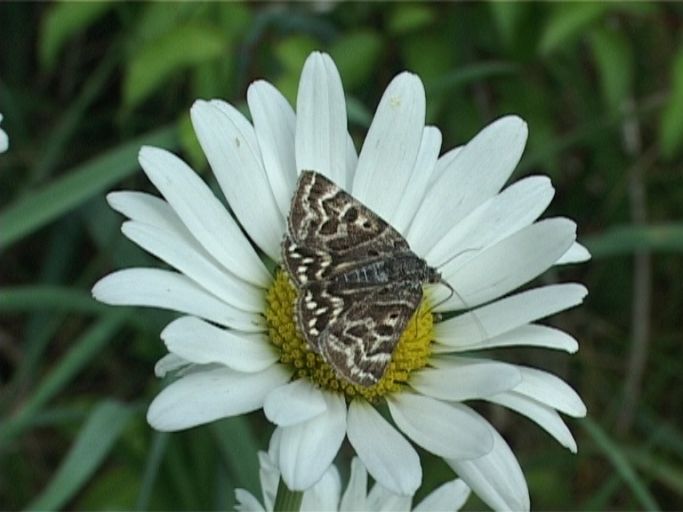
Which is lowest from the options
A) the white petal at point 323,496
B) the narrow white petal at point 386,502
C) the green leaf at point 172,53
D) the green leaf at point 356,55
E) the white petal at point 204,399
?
the narrow white petal at point 386,502

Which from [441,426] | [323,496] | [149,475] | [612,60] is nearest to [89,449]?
[149,475]

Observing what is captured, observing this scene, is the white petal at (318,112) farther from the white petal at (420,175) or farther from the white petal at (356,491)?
the white petal at (356,491)

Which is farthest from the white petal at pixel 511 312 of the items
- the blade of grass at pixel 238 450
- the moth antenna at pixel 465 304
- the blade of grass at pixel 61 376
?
the blade of grass at pixel 61 376

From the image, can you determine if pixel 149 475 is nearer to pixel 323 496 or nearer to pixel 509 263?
pixel 323 496

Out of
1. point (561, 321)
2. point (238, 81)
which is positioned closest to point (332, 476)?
point (238, 81)

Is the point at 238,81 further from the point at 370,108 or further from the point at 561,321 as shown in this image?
the point at 561,321

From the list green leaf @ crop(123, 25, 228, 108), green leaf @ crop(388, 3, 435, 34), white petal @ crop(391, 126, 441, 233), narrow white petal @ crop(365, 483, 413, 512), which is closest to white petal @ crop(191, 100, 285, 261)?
white petal @ crop(391, 126, 441, 233)

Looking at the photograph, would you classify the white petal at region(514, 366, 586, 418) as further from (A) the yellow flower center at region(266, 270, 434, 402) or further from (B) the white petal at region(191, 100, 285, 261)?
(B) the white petal at region(191, 100, 285, 261)
